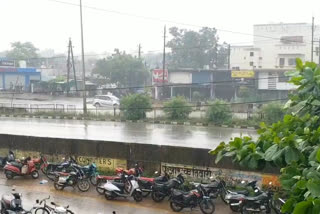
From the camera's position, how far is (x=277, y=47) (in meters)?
44.4

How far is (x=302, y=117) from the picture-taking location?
3.92 m

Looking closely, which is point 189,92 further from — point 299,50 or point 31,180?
point 31,180

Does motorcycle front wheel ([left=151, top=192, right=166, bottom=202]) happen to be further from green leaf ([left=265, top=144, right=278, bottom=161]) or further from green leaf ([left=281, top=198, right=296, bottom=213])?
green leaf ([left=281, top=198, right=296, bottom=213])

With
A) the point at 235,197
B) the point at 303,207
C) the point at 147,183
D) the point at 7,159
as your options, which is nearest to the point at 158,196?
the point at 147,183

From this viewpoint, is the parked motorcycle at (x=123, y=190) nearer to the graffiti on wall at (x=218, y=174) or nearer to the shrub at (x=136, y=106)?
the graffiti on wall at (x=218, y=174)

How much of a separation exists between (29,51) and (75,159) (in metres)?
60.7

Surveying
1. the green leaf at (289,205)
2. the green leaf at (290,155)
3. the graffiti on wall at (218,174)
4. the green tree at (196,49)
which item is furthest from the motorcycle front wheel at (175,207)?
the green tree at (196,49)

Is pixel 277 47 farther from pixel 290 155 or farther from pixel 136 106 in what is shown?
pixel 290 155

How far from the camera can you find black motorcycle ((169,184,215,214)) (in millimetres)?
10078

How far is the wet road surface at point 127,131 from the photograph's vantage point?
2081 centimetres

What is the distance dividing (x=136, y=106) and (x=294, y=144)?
24958mm

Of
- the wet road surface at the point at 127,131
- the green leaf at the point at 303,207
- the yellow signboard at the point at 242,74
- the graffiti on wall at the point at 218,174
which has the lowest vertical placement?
the wet road surface at the point at 127,131

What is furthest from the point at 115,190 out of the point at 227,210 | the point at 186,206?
the point at 227,210

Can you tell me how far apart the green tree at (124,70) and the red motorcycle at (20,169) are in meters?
36.2
